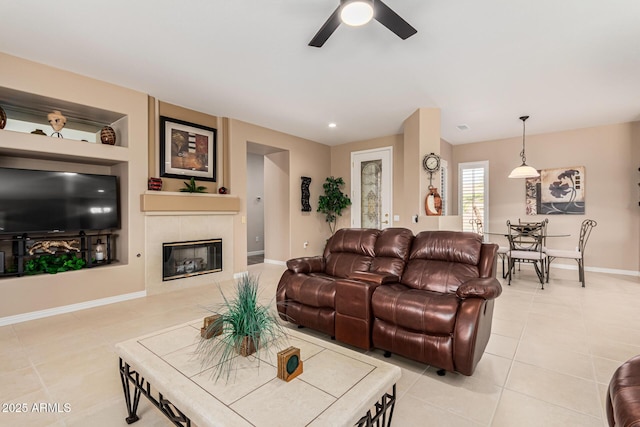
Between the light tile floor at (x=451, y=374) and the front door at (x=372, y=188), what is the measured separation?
10.7 ft

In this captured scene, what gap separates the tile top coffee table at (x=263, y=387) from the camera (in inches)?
45.7

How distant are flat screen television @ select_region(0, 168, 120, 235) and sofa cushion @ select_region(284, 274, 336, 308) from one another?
2.92 metres

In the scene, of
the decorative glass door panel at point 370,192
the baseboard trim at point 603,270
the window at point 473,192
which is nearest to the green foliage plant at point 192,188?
the decorative glass door panel at point 370,192

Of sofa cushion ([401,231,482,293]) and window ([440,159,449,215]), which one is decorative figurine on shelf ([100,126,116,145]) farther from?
window ([440,159,449,215])

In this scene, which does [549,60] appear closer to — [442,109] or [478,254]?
[442,109]

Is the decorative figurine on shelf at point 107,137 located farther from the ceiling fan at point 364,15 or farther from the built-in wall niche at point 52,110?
the ceiling fan at point 364,15

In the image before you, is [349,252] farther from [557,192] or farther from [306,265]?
[557,192]

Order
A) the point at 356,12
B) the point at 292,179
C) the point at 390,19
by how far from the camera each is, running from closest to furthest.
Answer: the point at 356,12, the point at 390,19, the point at 292,179

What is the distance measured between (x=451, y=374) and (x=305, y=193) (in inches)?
200

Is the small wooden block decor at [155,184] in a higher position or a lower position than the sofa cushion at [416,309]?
higher

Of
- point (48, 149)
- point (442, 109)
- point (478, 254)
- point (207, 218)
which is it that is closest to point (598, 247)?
point (442, 109)

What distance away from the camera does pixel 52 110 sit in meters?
3.96

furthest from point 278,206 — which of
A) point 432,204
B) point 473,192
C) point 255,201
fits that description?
point 473,192

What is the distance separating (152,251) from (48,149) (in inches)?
68.5
